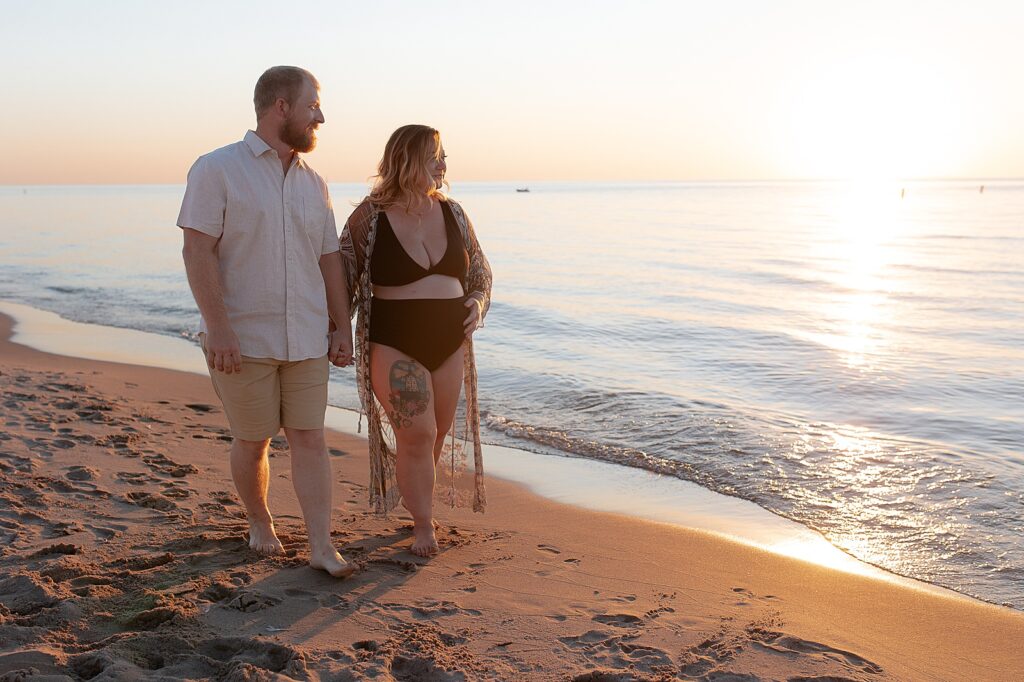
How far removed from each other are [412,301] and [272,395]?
0.79m

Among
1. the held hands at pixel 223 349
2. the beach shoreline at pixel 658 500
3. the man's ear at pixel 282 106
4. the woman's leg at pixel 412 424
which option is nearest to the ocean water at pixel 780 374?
the beach shoreline at pixel 658 500

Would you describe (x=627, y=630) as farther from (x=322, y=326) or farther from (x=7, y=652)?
(x=7, y=652)

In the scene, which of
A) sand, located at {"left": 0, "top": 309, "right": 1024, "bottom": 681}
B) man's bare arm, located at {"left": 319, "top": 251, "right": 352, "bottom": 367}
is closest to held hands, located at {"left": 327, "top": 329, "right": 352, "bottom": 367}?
man's bare arm, located at {"left": 319, "top": 251, "right": 352, "bottom": 367}

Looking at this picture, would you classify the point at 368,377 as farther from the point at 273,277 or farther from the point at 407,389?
the point at 273,277

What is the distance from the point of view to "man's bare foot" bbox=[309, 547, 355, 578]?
380 centimetres

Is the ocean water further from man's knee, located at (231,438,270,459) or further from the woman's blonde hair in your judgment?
man's knee, located at (231,438,270,459)

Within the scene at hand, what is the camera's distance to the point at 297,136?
357 cm

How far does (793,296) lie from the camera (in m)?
18.2

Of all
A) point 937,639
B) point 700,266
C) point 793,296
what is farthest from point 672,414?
point 700,266

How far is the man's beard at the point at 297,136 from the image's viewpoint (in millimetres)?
3553

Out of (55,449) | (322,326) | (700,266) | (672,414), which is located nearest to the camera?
(322,326)

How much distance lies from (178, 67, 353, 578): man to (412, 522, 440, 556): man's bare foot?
0.48 metres

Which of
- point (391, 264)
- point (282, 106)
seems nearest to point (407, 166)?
point (391, 264)

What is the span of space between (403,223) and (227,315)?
3.21ft
